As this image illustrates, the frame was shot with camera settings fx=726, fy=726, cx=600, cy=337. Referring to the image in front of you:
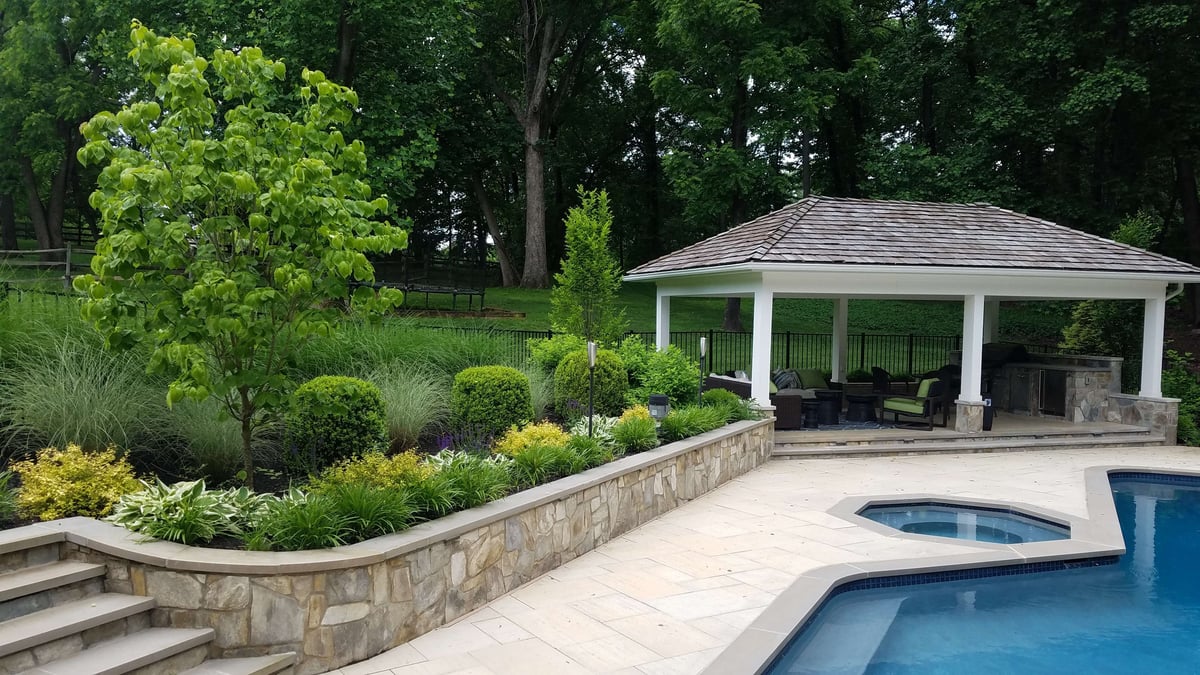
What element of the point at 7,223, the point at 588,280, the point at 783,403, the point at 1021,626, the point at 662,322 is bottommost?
the point at 1021,626

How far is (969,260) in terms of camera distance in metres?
11.4

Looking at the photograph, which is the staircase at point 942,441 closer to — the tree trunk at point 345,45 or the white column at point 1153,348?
the white column at point 1153,348

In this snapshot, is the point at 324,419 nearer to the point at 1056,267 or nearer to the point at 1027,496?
the point at 1027,496

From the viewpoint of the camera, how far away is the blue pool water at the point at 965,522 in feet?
24.2

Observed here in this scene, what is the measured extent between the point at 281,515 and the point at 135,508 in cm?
93

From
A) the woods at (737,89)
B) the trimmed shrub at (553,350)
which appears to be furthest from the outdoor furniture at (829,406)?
the woods at (737,89)

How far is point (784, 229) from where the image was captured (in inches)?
461

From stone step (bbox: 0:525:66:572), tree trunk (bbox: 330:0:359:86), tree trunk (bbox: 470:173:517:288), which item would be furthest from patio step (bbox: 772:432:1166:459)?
tree trunk (bbox: 470:173:517:288)

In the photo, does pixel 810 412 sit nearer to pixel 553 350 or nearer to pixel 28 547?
pixel 553 350

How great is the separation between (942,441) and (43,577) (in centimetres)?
1155

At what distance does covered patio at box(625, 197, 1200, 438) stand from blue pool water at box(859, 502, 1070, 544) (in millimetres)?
3147

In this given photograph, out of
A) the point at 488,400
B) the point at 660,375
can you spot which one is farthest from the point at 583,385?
the point at 488,400

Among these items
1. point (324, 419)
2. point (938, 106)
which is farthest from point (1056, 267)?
point (938, 106)

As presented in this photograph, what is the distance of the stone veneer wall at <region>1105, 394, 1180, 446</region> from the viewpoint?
1276 cm
